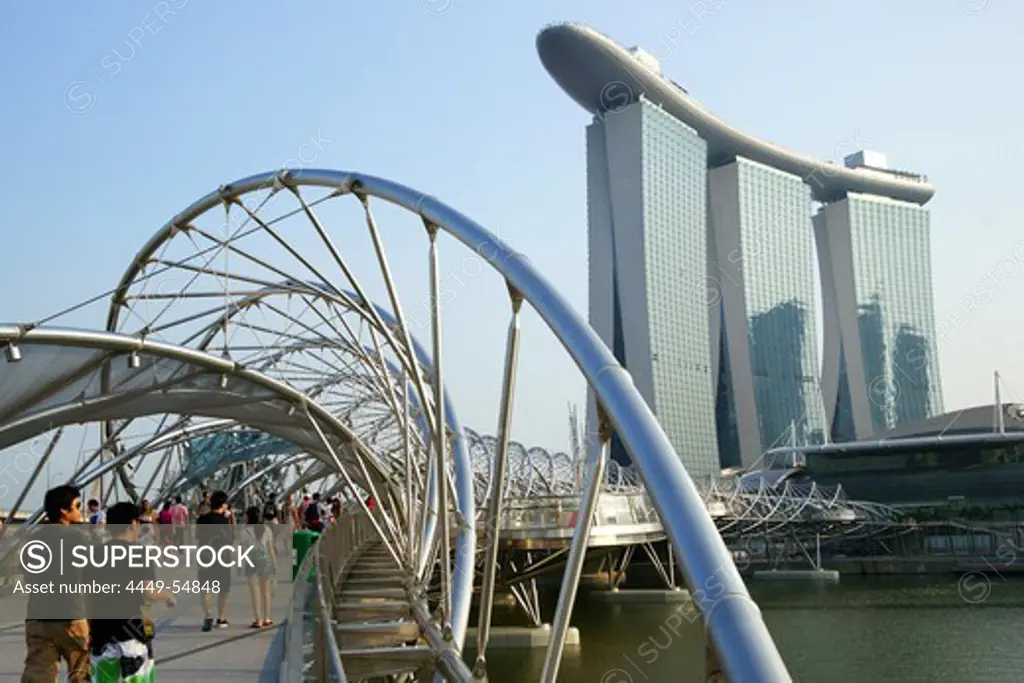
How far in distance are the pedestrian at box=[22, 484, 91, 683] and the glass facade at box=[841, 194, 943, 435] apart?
149403 mm

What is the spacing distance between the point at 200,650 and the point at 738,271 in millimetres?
127570

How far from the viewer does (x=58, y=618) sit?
868 centimetres

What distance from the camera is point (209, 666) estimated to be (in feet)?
36.8

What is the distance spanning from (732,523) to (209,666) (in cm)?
5647

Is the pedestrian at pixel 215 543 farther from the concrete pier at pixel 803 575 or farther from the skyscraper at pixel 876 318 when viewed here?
the skyscraper at pixel 876 318

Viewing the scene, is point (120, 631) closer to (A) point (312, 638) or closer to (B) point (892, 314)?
(A) point (312, 638)

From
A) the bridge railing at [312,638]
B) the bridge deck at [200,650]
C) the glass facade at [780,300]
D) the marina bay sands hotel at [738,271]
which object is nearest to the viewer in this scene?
the bridge railing at [312,638]

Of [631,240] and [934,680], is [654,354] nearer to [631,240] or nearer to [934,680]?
[631,240]

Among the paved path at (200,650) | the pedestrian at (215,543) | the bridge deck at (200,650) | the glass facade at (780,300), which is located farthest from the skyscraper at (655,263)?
the pedestrian at (215,543)

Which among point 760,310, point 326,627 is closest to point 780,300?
point 760,310

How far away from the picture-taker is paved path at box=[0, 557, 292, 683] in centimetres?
1073

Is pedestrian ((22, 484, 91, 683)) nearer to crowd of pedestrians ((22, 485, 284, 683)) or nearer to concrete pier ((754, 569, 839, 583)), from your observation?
crowd of pedestrians ((22, 485, 284, 683))

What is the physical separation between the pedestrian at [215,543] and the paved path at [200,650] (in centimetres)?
29

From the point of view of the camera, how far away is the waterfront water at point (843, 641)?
31484mm
